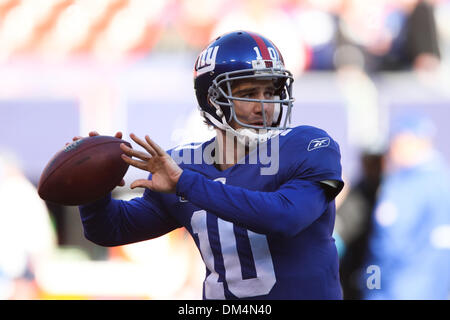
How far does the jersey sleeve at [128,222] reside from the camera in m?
2.52

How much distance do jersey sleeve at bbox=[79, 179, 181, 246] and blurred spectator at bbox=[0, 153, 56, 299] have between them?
3143mm

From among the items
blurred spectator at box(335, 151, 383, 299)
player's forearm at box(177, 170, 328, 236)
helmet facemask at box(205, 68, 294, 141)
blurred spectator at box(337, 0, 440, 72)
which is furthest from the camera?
blurred spectator at box(337, 0, 440, 72)

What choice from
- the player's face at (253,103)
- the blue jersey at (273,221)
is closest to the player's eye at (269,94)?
the player's face at (253,103)

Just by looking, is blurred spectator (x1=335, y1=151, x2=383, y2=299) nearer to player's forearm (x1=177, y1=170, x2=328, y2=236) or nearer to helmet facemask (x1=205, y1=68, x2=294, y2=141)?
helmet facemask (x1=205, y1=68, x2=294, y2=141)

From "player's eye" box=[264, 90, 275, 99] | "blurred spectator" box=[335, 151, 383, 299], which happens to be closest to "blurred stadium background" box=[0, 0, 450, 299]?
"blurred spectator" box=[335, 151, 383, 299]

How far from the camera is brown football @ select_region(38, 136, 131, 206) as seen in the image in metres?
2.30

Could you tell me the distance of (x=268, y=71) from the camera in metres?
2.41

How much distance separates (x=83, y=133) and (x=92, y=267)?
3.40ft

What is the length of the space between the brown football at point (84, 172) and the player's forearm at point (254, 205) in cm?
29

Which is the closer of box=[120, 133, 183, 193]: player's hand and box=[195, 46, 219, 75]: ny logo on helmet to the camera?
box=[120, 133, 183, 193]: player's hand

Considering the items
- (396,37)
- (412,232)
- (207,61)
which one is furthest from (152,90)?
(207,61)

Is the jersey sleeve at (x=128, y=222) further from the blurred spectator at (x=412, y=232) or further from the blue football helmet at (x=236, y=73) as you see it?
the blurred spectator at (x=412, y=232)

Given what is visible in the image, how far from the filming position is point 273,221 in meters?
2.09

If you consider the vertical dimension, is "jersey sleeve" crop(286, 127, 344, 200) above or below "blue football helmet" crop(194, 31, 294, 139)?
below
